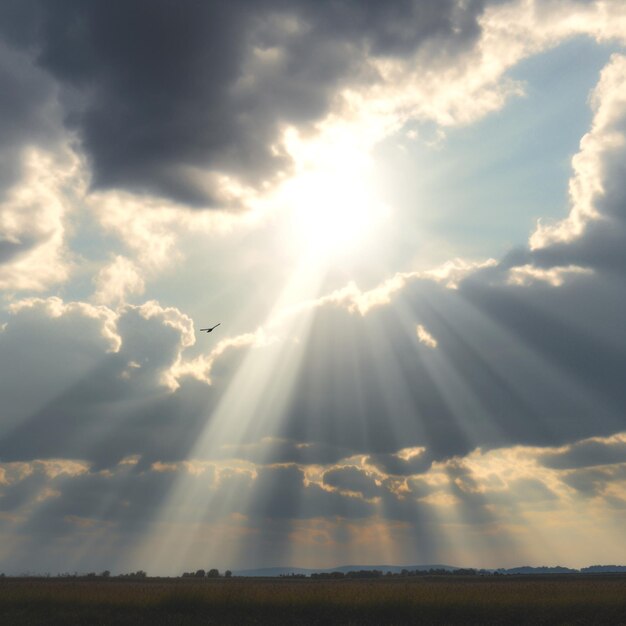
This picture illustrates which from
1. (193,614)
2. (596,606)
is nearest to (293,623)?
(193,614)

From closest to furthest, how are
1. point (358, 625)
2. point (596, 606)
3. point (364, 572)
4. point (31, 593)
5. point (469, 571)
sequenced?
point (358, 625) → point (596, 606) → point (31, 593) → point (364, 572) → point (469, 571)

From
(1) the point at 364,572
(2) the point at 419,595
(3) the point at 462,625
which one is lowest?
(3) the point at 462,625

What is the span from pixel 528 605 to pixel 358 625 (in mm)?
12818

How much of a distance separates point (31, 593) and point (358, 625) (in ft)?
89.3

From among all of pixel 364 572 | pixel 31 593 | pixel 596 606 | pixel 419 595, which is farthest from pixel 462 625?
pixel 364 572

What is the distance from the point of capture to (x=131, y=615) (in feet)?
149

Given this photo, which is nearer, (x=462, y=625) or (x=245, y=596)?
(x=462, y=625)

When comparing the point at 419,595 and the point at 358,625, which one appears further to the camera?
the point at 419,595

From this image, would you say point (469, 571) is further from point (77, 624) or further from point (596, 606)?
point (77, 624)

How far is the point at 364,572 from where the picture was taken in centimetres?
15000

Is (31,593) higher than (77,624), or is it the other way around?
(31,593)

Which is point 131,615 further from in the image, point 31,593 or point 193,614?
point 31,593

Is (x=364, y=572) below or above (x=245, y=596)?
above

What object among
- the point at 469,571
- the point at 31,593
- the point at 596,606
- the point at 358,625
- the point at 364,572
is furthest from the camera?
the point at 469,571
